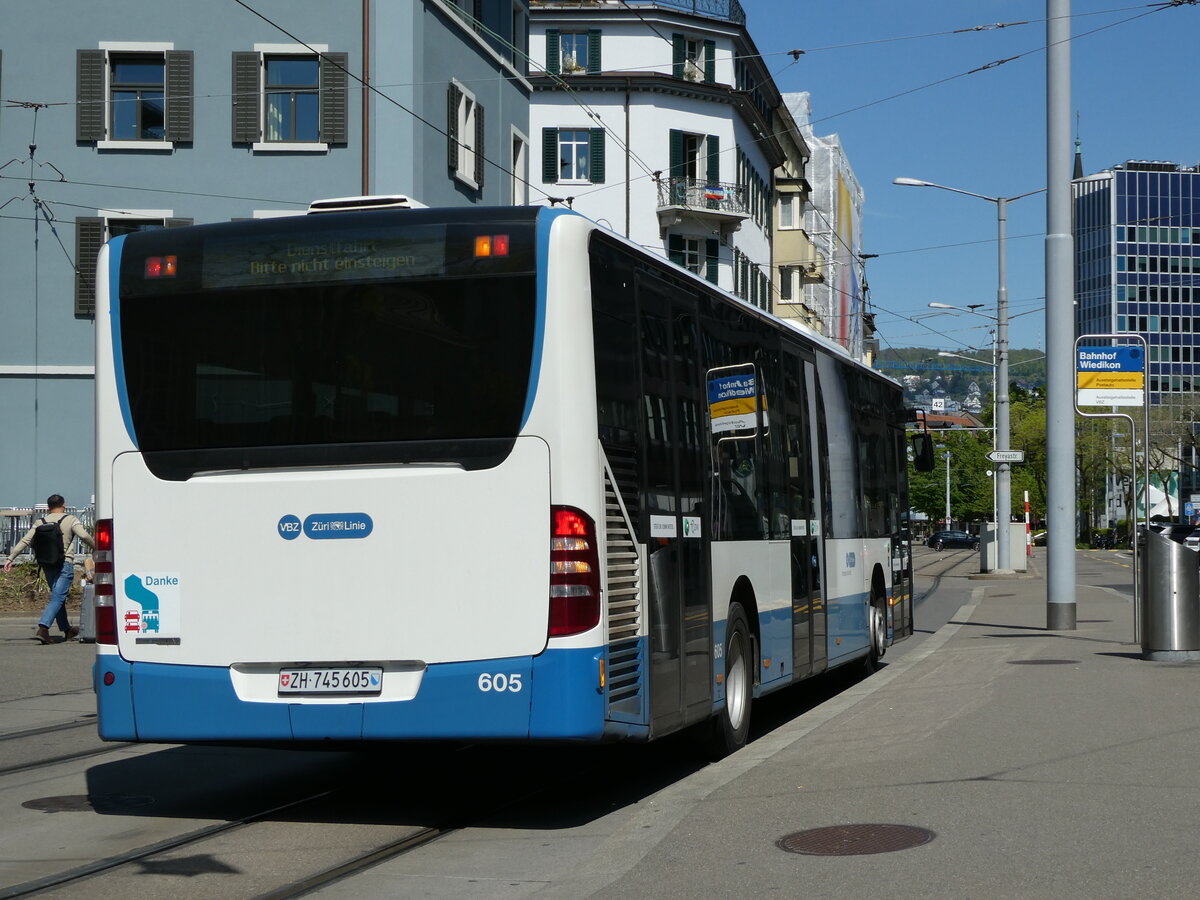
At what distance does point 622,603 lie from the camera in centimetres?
827

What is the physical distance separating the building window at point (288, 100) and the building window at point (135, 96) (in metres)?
1.04

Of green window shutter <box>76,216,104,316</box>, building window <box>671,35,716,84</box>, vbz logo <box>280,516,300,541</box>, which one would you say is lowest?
vbz logo <box>280,516,300,541</box>

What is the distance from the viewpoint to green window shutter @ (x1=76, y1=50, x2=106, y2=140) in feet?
108

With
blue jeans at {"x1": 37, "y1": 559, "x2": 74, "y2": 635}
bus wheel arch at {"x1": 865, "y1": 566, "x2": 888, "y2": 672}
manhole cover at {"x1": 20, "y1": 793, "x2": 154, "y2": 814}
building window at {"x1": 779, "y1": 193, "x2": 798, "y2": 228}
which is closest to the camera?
manhole cover at {"x1": 20, "y1": 793, "x2": 154, "y2": 814}

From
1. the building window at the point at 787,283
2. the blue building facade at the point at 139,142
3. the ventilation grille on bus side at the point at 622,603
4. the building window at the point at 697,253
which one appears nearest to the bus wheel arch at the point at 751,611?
the ventilation grille on bus side at the point at 622,603

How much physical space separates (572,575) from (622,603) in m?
0.47

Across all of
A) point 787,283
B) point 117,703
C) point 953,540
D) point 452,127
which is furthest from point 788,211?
point 117,703

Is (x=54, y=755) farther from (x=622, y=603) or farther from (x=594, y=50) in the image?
(x=594, y=50)

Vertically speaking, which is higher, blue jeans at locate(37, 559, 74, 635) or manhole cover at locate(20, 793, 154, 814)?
blue jeans at locate(37, 559, 74, 635)

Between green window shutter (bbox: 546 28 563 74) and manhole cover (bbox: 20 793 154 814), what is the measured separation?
159 feet

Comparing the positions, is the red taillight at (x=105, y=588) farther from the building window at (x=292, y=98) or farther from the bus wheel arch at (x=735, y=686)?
the building window at (x=292, y=98)

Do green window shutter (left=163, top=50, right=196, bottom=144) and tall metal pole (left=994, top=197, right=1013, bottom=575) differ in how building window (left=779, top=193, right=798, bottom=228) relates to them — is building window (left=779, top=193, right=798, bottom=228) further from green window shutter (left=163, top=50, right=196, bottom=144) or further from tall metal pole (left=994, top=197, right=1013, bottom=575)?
green window shutter (left=163, top=50, right=196, bottom=144)

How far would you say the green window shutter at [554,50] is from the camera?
5584 cm

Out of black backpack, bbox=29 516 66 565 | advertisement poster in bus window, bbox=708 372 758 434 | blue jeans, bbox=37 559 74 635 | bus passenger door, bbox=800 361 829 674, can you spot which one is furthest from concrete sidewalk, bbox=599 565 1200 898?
black backpack, bbox=29 516 66 565
